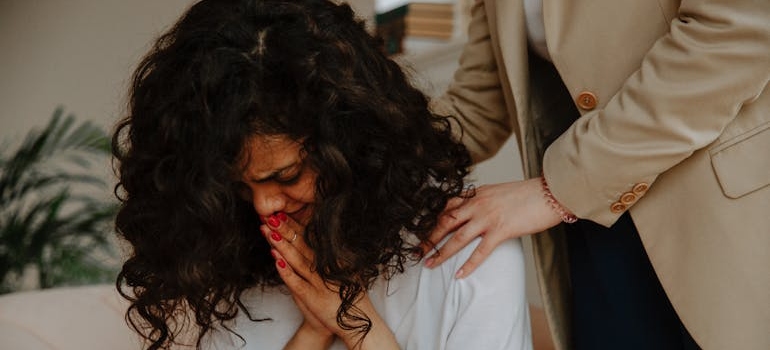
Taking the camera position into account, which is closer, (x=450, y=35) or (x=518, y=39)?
(x=518, y=39)

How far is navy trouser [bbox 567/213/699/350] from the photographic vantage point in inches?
51.0

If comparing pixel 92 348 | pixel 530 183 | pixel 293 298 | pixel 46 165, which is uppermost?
pixel 530 183

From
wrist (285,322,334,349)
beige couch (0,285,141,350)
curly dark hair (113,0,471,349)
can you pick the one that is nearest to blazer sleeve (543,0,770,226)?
curly dark hair (113,0,471,349)

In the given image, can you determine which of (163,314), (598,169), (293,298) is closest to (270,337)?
(293,298)

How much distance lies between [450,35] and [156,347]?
108 inches

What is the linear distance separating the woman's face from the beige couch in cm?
64

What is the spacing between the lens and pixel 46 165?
299 cm

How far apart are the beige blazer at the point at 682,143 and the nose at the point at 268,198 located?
0.40 m

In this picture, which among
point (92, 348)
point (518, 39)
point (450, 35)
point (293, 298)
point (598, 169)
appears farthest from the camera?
point (450, 35)

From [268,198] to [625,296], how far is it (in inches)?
22.6

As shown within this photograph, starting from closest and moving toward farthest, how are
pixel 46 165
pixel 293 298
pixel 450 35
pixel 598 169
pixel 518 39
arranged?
1. pixel 598 169
2. pixel 518 39
3. pixel 293 298
4. pixel 46 165
5. pixel 450 35

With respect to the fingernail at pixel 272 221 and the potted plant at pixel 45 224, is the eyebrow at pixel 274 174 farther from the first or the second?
the potted plant at pixel 45 224

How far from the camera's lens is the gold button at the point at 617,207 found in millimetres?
1216

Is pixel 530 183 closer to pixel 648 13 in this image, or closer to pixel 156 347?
pixel 648 13
